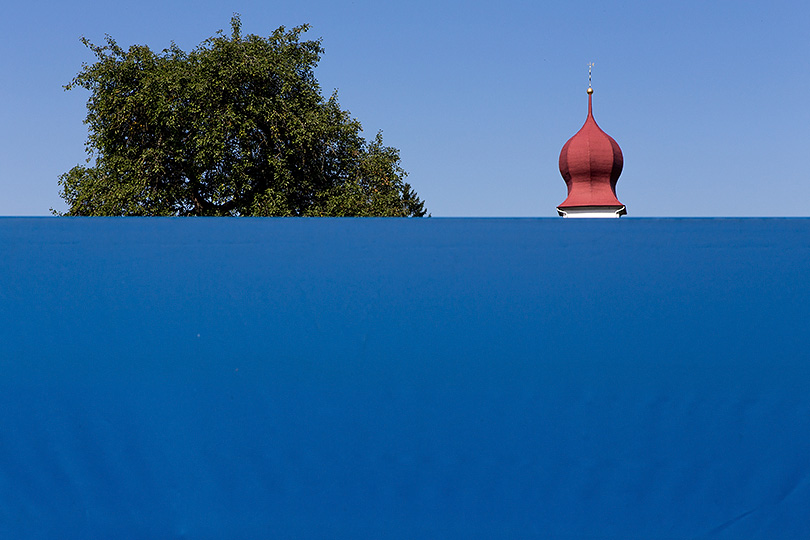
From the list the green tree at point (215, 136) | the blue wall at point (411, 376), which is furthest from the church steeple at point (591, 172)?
the blue wall at point (411, 376)

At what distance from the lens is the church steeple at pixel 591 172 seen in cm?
2007

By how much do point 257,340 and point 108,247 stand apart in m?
0.69

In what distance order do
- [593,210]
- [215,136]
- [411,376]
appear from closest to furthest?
[411,376] < [215,136] < [593,210]

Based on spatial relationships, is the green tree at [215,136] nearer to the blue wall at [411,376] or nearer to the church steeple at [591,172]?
the church steeple at [591,172]

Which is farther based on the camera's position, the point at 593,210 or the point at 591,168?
the point at 591,168

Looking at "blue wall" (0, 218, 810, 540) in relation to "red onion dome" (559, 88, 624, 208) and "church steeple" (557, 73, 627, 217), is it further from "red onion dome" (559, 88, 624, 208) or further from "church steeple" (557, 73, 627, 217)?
"red onion dome" (559, 88, 624, 208)

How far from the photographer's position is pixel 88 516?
8.38 feet

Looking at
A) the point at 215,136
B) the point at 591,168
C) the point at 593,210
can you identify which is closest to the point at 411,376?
the point at 215,136

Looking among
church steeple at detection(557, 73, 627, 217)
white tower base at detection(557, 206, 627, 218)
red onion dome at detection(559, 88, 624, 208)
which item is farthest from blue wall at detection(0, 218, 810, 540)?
red onion dome at detection(559, 88, 624, 208)

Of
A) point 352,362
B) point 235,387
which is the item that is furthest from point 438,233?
point 235,387

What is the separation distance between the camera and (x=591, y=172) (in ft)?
67.8

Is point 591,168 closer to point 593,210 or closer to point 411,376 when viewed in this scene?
point 593,210

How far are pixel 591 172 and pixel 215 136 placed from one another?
1149 cm

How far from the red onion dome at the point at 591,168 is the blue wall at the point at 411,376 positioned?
18.2 meters
